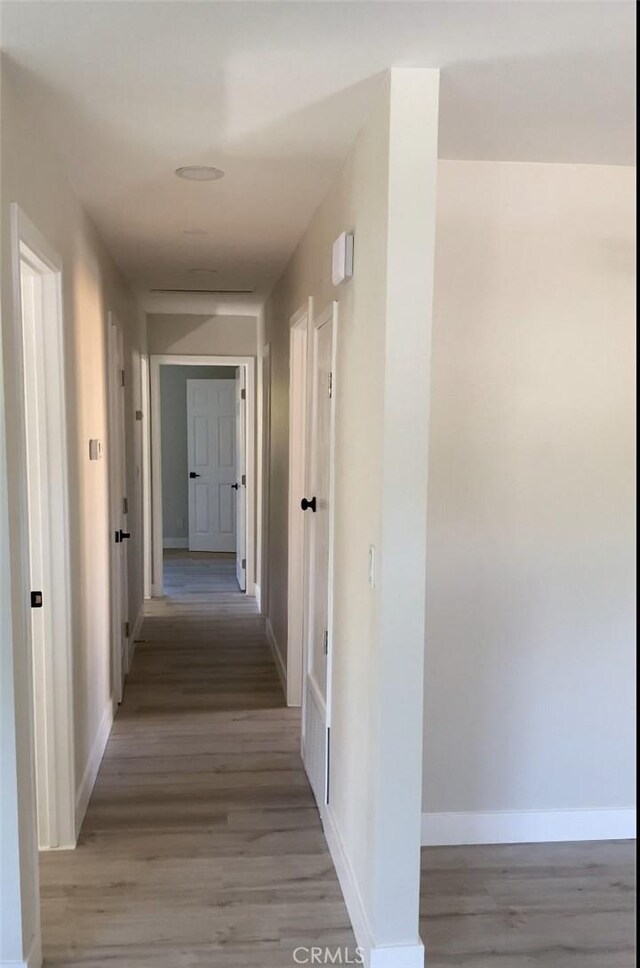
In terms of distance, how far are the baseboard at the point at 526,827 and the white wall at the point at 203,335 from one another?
183 inches

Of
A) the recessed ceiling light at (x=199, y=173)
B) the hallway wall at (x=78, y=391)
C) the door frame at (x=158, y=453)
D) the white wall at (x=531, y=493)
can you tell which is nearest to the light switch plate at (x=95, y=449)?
the hallway wall at (x=78, y=391)

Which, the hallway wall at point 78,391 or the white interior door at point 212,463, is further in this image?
the white interior door at point 212,463

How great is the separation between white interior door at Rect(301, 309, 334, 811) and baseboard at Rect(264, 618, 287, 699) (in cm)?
89

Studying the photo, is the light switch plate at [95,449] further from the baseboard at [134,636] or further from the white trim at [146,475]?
the white trim at [146,475]

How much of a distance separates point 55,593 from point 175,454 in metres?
6.61

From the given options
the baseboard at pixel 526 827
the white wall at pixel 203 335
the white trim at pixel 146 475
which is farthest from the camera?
the white wall at pixel 203 335

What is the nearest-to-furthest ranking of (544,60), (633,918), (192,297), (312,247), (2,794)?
(544,60) → (2,794) → (633,918) → (312,247) → (192,297)

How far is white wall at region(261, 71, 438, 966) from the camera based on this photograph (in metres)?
1.93

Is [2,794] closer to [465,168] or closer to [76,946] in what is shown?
[76,946]

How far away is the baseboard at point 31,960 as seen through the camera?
2.01m

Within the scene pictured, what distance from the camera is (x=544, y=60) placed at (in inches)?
71.6

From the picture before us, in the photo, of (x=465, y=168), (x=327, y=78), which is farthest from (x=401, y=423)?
(x=465, y=168)

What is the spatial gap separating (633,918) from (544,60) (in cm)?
253

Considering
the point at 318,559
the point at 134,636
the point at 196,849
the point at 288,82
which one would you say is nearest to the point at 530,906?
the point at 196,849
